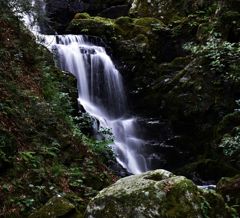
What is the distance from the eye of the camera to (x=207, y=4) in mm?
20328

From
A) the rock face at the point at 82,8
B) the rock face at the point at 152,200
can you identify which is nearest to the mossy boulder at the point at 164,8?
the rock face at the point at 82,8

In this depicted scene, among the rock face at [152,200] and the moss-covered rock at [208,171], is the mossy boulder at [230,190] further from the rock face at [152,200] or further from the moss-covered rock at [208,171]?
the moss-covered rock at [208,171]

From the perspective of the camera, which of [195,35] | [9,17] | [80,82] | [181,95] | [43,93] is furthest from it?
[195,35]

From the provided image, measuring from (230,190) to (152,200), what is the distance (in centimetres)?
366

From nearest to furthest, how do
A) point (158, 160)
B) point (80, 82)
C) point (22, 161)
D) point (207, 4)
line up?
point (22, 161) < point (158, 160) < point (80, 82) < point (207, 4)

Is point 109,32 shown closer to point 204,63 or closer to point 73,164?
point 204,63

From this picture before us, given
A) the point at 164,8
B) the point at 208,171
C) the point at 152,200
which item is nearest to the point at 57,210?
the point at 152,200

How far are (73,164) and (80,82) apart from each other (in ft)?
33.5

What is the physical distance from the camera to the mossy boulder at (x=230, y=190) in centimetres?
714

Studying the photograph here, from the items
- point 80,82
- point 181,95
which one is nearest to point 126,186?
point 181,95

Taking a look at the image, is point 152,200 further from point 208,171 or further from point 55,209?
point 208,171

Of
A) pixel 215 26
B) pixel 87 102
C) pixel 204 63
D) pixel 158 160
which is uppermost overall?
pixel 215 26

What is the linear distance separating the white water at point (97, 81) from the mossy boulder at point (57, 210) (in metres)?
10.5

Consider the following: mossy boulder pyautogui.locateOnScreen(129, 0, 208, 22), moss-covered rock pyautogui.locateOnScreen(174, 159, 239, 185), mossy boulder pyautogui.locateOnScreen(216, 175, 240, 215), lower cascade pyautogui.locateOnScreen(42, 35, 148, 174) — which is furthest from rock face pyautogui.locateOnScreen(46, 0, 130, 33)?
mossy boulder pyautogui.locateOnScreen(216, 175, 240, 215)
